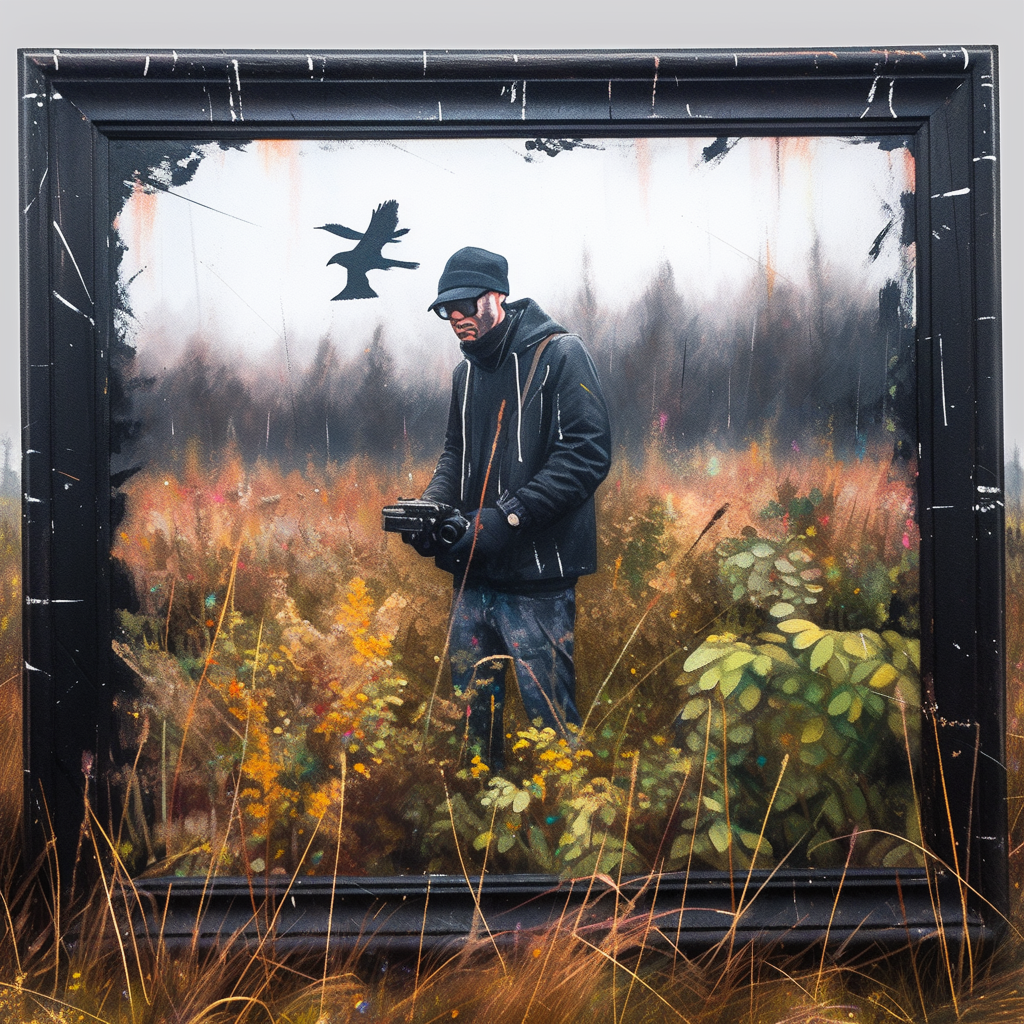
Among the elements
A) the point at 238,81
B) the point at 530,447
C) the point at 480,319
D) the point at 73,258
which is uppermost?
the point at 238,81

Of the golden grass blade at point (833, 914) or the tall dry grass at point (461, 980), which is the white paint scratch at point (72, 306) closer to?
the tall dry grass at point (461, 980)

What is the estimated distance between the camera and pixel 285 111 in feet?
5.07

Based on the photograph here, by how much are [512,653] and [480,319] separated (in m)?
0.82

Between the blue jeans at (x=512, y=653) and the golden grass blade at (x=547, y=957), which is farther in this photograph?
the blue jeans at (x=512, y=653)

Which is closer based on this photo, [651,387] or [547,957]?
[547,957]

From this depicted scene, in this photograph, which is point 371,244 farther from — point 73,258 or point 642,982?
point 642,982

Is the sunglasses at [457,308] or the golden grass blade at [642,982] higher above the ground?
the sunglasses at [457,308]

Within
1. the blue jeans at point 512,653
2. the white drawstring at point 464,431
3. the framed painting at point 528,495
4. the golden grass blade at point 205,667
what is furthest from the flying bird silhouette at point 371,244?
the blue jeans at point 512,653

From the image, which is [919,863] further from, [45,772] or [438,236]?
[45,772]

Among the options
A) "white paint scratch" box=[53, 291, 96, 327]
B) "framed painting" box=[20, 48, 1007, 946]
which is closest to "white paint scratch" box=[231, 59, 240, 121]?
"framed painting" box=[20, 48, 1007, 946]

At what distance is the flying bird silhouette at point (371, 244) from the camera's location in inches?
61.2

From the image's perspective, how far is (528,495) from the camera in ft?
5.14

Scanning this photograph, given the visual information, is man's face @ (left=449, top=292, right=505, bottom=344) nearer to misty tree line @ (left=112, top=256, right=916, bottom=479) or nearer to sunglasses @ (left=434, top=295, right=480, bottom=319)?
sunglasses @ (left=434, top=295, right=480, bottom=319)

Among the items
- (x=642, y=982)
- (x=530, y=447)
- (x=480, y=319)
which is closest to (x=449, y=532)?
(x=530, y=447)
